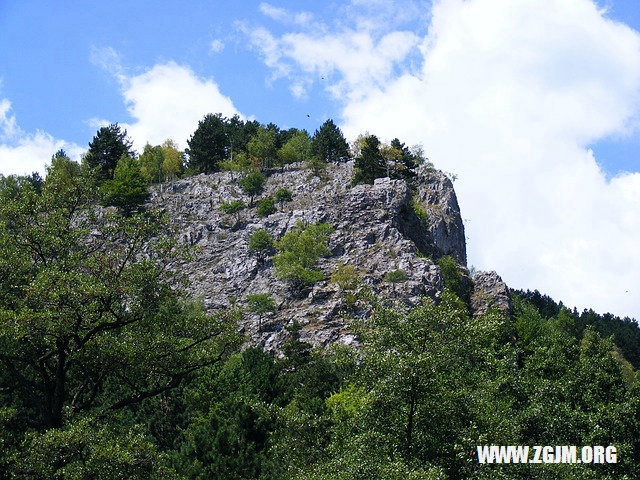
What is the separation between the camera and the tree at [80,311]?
55.0 feet

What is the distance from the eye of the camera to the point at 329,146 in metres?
120

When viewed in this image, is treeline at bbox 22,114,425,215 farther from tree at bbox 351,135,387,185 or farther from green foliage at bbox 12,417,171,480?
green foliage at bbox 12,417,171,480

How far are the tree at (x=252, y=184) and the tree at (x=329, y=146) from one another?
56.5ft

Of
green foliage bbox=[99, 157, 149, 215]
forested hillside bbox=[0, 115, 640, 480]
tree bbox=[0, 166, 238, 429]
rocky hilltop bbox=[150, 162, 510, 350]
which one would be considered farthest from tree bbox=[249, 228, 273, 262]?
tree bbox=[0, 166, 238, 429]

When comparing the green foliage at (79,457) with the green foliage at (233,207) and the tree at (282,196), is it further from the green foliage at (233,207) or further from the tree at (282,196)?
the tree at (282,196)

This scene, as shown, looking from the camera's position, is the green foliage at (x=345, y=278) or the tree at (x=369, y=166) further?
the tree at (x=369, y=166)

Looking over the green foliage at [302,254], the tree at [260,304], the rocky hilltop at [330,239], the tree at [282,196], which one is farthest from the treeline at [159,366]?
the tree at [282,196]

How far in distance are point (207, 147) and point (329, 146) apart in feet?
86.5

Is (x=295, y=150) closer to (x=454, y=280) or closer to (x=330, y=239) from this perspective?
(x=330, y=239)

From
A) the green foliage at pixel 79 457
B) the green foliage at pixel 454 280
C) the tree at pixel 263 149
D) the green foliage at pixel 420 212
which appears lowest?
the green foliage at pixel 79 457

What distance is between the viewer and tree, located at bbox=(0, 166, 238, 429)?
16.8m

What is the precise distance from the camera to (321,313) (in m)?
68.1

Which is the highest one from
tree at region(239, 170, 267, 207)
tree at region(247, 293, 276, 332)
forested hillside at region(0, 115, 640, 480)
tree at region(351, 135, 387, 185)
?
tree at region(351, 135, 387, 185)

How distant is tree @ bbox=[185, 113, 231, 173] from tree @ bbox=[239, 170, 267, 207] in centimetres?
1805
